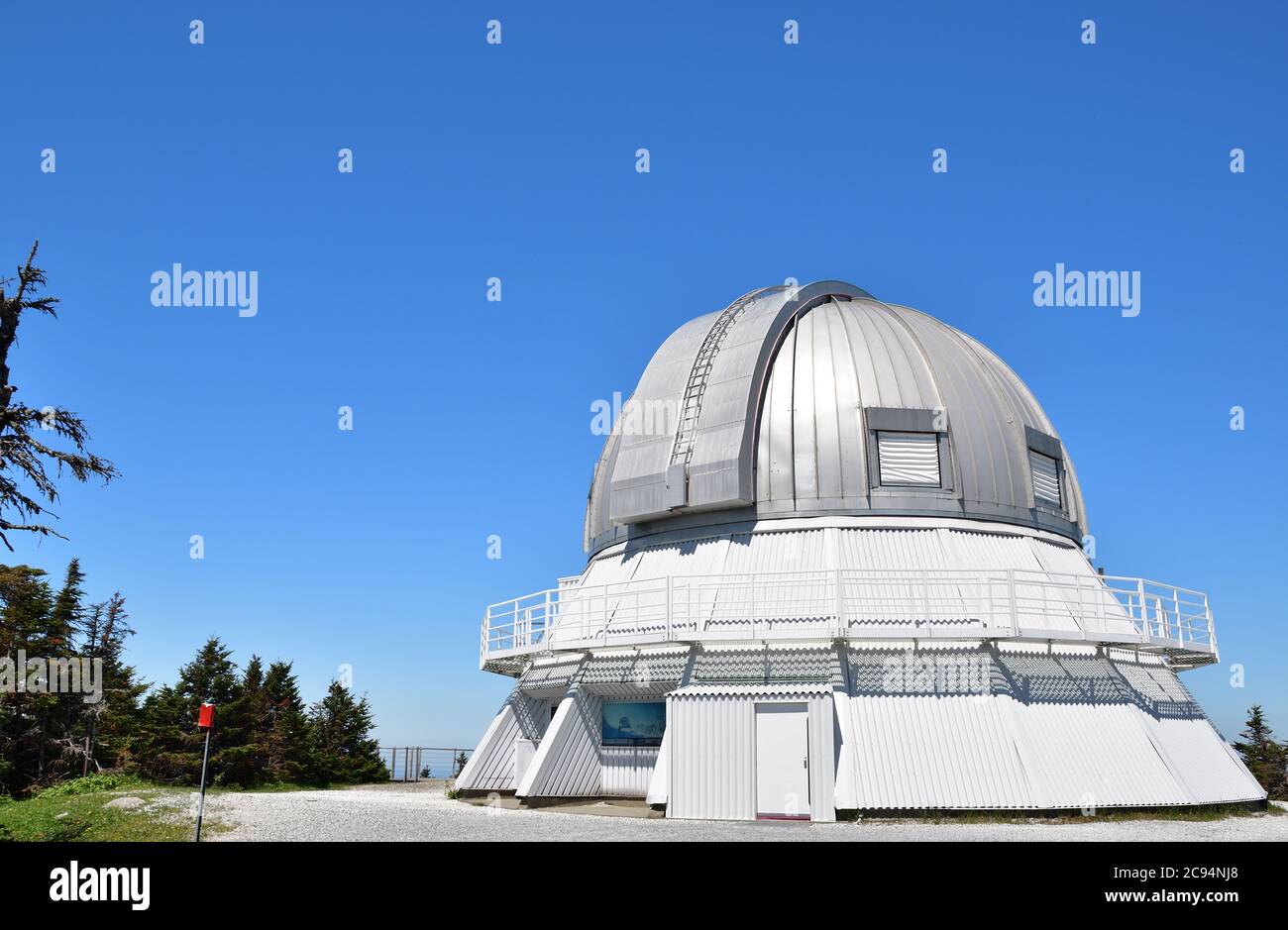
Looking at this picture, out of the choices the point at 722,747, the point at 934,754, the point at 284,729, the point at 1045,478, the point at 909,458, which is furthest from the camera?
the point at 284,729

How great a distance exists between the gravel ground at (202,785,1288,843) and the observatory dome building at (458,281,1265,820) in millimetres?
1165

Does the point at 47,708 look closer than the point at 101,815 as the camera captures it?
No

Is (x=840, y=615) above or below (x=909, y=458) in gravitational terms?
below

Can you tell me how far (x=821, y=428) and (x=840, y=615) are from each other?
5.30 m

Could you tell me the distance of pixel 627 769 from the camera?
76.4 ft

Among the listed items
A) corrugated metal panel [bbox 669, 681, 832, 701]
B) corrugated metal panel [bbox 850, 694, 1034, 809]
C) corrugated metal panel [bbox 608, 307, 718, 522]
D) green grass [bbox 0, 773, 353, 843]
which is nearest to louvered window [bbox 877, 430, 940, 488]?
corrugated metal panel [bbox 608, 307, 718, 522]

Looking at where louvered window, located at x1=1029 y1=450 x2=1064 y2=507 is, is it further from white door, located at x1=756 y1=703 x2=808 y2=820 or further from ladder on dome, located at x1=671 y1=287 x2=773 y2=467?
white door, located at x1=756 y1=703 x2=808 y2=820

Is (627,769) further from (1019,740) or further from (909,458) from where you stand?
(909,458)

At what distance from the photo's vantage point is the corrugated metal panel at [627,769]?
2303cm

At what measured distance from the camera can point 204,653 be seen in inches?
1275

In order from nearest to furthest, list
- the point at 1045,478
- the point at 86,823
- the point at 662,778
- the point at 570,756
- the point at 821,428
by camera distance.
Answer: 1. the point at 86,823
2. the point at 662,778
3. the point at 570,756
4. the point at 821,428
5. the point at 1045,478

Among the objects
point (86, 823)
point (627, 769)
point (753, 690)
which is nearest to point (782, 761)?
point (753, 690)
